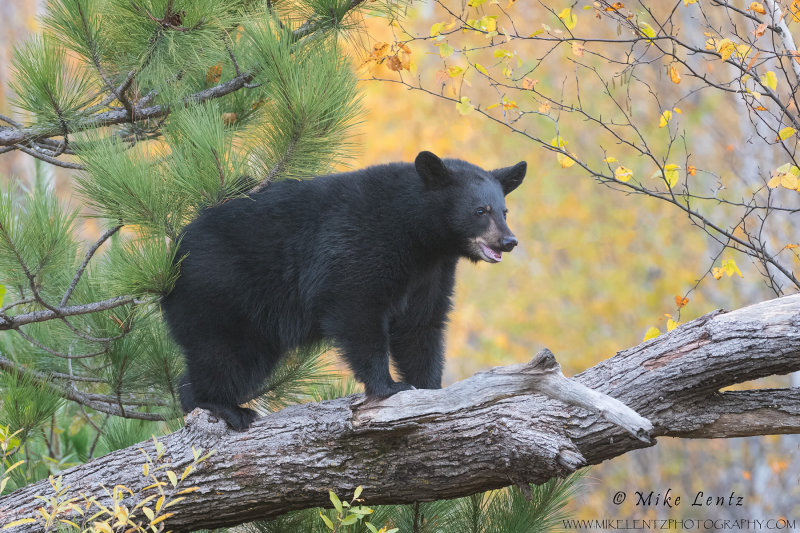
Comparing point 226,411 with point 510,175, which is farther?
point 510,175

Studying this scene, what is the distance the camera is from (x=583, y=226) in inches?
495

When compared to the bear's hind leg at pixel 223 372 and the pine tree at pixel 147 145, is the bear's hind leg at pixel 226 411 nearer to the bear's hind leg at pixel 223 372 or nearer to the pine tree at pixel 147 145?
the bear's hind leg at pixel 223 372

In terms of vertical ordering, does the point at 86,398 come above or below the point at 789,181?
below

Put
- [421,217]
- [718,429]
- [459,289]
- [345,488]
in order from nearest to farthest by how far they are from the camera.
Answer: [718,429] < [345,488] < [421,217] < [459,289]

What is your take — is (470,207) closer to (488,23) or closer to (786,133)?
(488,23)

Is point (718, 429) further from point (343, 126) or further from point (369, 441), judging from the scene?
point (343, 126)

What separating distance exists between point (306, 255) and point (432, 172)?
76 centimetres

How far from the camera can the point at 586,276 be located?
12.5m

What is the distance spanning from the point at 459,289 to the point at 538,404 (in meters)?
10.5

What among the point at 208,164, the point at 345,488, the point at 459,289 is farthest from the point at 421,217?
the point at 459,289

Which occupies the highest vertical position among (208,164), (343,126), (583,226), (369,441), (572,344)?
(583,226)
